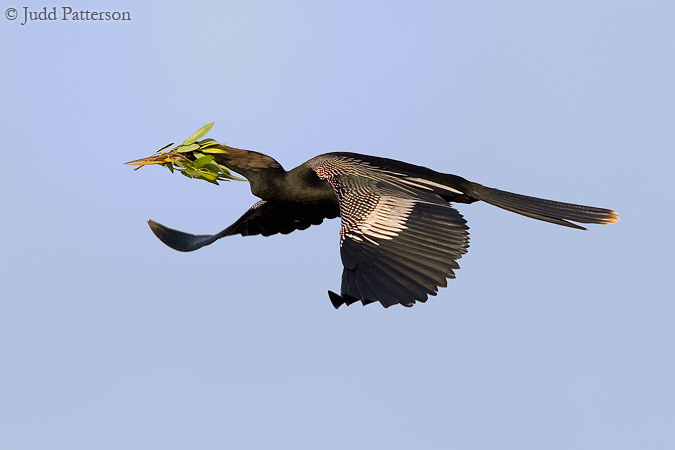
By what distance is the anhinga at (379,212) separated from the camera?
12141 mm

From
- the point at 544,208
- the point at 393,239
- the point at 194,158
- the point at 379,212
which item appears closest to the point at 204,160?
the point at 194,158

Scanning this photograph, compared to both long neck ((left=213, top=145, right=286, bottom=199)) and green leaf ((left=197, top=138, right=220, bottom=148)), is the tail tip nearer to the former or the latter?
long neck ((left=213, top=145, right=286, bottom=199))

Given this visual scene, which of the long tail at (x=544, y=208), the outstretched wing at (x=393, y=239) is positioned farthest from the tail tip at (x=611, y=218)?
the outstretched wing at (x=393, y=239)

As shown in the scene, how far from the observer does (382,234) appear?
1259 cm

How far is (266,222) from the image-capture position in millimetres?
15508

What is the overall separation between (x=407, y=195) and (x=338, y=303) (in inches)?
60.7

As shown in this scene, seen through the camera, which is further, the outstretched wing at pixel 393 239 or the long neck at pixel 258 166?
the long neck at pixel 258 166

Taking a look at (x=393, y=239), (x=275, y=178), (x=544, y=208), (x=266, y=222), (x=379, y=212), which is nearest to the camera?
(x=393, y=239)

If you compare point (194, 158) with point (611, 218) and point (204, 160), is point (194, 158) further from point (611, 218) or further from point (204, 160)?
point (611, 218)

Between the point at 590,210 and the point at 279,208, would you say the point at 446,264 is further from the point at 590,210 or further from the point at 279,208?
the point at 279,208

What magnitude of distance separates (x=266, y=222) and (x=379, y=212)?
2907mm

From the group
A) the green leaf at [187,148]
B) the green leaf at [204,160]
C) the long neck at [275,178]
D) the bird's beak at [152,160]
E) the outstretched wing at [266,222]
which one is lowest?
the outstretched wing at [266,222]

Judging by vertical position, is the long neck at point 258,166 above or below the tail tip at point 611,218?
above

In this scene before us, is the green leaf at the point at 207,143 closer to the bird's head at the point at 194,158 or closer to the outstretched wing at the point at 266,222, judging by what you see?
the bird's head at the point at 194,158
